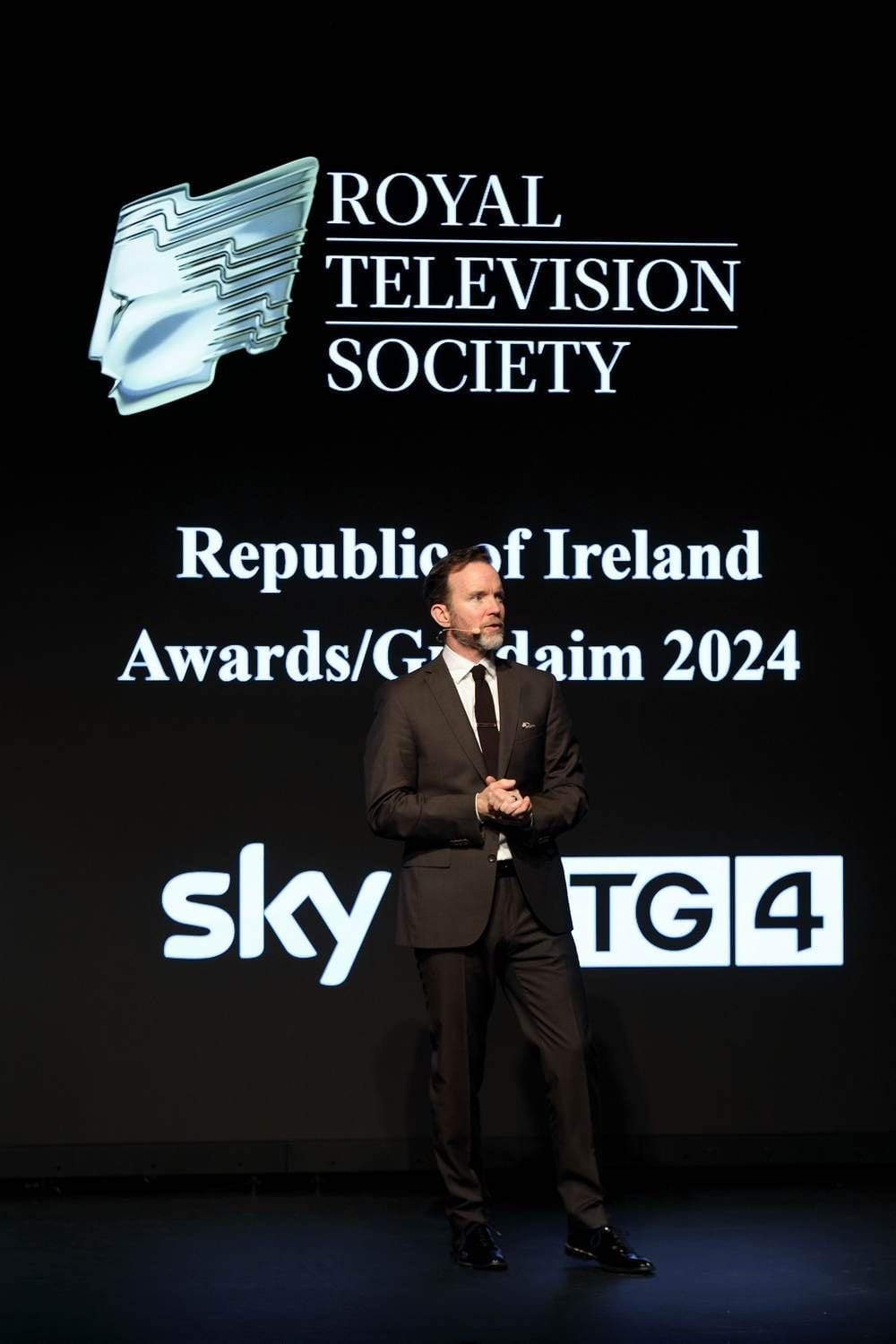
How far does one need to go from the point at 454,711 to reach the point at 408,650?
824 millimetres

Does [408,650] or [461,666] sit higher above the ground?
[408,650]

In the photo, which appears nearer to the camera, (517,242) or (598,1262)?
(598,1262)

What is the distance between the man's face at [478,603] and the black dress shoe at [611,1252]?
49.4 inches

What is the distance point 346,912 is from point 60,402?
151 cm

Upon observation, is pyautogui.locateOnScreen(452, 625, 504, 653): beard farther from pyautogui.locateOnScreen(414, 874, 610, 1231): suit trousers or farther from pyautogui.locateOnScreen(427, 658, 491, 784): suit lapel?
pyautogui.locateOnScreen(414, 874, 610, 1231): suit trousers

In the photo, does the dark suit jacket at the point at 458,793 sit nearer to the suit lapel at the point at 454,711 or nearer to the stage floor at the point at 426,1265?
the suit lapel at the point at 454,711

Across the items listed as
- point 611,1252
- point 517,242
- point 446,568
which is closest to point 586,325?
point 517,242

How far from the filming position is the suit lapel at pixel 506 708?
3.96 m

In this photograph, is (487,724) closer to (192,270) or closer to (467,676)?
(467,676)

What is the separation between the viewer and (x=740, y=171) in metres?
4.87

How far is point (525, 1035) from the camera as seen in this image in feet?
12.9

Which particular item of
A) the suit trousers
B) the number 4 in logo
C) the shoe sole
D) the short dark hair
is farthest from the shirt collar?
the shoe sole

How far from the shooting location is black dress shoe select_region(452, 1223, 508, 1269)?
155 inches

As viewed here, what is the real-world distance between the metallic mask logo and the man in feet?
3.82
